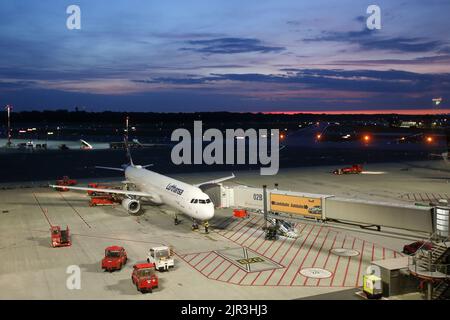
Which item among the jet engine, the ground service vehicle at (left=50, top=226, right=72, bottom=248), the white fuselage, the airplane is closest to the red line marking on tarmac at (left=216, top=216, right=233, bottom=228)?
the airplane

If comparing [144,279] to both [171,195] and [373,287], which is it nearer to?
[373,287]

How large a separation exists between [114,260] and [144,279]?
4861mm

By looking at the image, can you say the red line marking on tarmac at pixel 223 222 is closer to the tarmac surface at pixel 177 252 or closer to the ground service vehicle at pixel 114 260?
the tarmac surface at pixel 177 252

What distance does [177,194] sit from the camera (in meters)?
41.1

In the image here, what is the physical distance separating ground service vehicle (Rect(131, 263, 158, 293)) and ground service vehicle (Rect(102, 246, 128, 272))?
10.5 feet

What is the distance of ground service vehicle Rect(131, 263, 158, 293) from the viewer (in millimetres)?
25359

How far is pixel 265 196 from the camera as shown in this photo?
115 ft

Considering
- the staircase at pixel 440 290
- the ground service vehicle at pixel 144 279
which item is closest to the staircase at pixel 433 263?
the staircase at pixel 440 290

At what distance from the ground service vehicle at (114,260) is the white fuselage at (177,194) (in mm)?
8687

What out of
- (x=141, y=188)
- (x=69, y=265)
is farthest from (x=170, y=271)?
(x=141, y=188)

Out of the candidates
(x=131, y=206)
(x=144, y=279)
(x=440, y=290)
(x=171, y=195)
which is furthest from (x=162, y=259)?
(x=131, y=206)

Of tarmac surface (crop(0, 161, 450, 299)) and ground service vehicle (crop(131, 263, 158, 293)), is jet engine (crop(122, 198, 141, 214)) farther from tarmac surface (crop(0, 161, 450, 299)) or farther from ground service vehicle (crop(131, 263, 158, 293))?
ground service vehicle (crop(131, 263, 158, 293))

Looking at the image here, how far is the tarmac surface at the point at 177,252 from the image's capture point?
26156 mm

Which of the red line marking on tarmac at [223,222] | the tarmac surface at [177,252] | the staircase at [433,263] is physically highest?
the staircase at [433,263]
